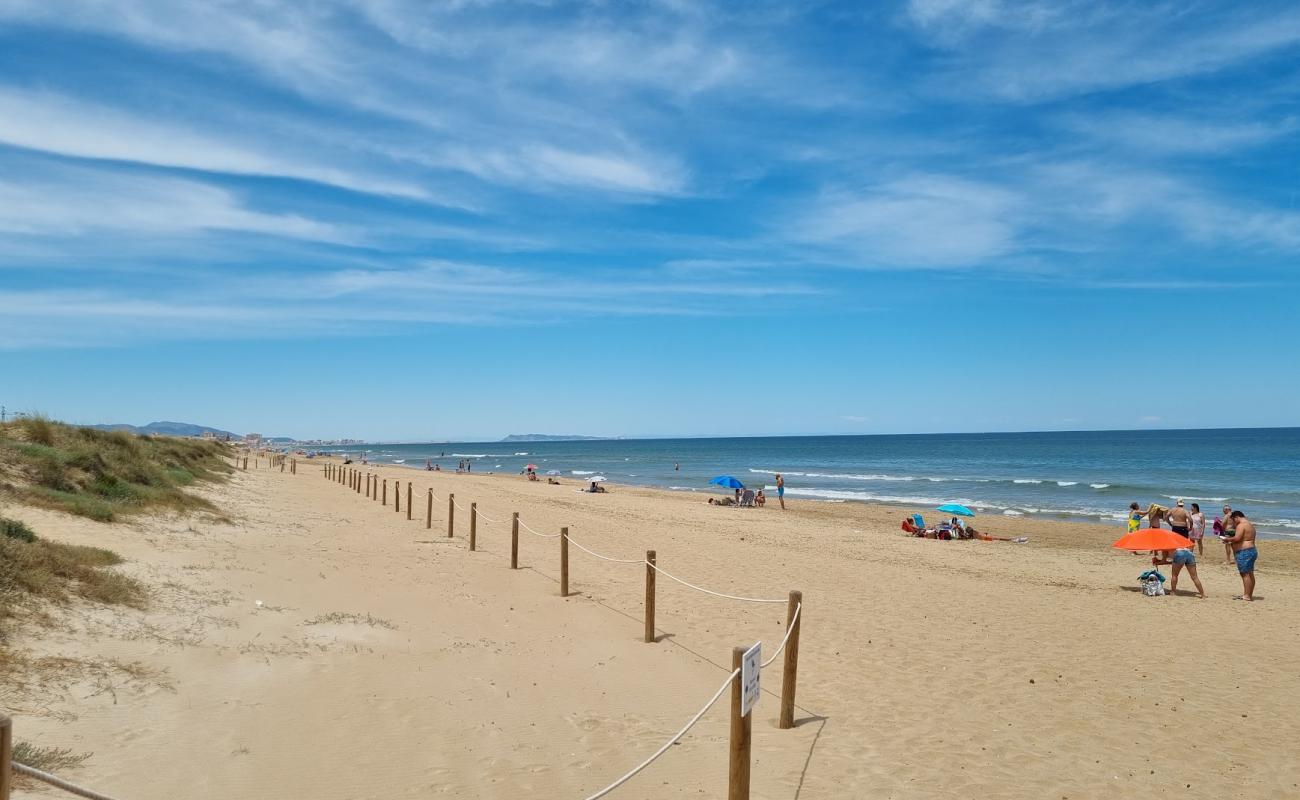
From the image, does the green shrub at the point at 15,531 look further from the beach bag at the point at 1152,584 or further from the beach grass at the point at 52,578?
the beach bag at the point at 1152,584

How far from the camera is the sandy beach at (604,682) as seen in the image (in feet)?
19.2

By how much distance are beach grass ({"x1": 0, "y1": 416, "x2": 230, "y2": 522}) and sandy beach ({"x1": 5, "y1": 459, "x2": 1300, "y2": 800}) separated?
808 mm

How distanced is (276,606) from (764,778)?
21.0 feet

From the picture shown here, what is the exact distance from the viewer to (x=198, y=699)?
6492 millimetres

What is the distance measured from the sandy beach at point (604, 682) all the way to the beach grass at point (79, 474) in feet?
2.65

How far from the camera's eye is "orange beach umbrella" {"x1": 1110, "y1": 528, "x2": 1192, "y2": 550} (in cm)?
1485

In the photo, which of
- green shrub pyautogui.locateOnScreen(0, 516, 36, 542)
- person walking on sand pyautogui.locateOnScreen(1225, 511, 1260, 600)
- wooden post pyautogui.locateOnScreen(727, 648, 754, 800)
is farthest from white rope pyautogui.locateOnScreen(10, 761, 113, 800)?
person walking on sand pyautogui.locateOnScreen(1225, 511, 1260, 600)

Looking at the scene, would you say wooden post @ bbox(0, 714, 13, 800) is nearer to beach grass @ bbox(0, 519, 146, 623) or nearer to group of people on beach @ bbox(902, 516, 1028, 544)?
beach grass @ bbox(0, 519, 146, 623)

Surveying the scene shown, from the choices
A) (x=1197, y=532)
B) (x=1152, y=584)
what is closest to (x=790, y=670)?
(x=1152, y=584)

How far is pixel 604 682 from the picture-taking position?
8148 millimetres

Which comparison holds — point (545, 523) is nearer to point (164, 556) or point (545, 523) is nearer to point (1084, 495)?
point (164, 556)

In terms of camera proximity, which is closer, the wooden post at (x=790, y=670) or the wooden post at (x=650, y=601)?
the wooden post at (x=790, y=670)

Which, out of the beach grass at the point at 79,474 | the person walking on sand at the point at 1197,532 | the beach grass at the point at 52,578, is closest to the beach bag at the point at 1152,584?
the person walking on sand at the point at 1197,532

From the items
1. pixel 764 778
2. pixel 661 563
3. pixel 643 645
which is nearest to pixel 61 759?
pixel 764 778
